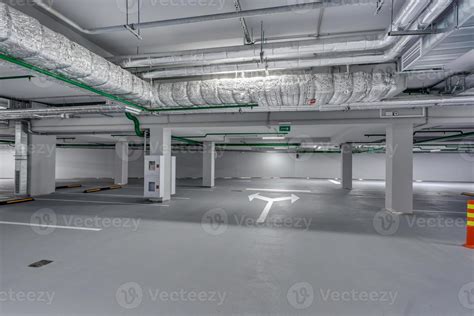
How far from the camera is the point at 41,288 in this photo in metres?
2.52

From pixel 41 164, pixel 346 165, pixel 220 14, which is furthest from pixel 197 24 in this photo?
pixel 346 165

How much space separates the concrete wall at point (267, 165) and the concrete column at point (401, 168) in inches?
522

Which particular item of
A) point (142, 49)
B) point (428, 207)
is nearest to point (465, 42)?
point (142, 49)

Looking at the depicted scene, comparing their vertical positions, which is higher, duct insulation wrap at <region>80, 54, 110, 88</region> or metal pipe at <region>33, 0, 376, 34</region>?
metal pipe at <region>33, 0, 376, 34</region>

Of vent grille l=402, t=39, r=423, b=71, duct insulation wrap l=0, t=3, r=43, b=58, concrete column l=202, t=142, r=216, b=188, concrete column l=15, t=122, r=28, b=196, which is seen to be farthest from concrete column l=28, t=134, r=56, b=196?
vent grille l=402, t=39, r=423, b=71

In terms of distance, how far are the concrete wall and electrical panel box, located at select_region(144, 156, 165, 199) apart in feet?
38.6

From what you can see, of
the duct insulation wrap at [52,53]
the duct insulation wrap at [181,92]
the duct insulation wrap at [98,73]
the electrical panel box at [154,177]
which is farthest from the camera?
the electrical panel box at [154,177]

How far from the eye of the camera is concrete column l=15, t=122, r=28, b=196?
28.3 ft

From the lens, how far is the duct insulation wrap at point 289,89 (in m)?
3.84

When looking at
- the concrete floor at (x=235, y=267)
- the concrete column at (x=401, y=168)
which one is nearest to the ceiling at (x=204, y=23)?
the concrete floor at (x=235, y=267)

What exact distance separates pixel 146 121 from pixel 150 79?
3480 millimetres

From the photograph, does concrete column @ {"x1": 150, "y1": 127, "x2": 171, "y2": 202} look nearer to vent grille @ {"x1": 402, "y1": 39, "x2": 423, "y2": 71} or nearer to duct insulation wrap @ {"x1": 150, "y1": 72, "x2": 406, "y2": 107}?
duct insulation wrap @ {"x1": 150, "y1": 72, "x2": 406, "y2": 107}

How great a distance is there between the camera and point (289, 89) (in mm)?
4023

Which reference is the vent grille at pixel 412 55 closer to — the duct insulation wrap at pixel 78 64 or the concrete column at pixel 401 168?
the concrete column at pixel 401 168
